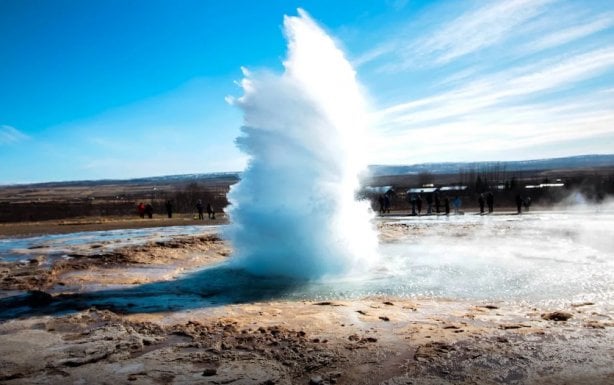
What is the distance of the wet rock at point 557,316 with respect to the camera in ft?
22.4

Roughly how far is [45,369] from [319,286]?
5608 millimetres

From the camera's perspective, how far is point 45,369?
5.35 m

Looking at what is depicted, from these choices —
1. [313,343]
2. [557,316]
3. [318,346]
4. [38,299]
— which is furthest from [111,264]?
[557,316]

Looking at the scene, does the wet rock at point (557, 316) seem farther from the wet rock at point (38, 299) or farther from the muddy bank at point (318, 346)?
the wet rock at point (38, 299)

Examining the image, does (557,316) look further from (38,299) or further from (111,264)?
(111,264)

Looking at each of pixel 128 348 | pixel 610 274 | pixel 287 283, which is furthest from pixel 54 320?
pixel 610 274

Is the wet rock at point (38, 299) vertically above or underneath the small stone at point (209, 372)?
above

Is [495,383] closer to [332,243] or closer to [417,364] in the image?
[417,364]

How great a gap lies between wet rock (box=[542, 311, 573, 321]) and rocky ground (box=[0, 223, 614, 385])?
1 cm

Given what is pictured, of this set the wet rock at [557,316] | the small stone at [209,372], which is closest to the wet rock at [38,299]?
the small stone at [209,372]

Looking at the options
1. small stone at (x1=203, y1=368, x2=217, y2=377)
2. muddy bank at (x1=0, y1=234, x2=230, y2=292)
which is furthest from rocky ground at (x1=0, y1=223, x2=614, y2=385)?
muddy bank at (x1=0, y1=234, x2=230, y2=292)

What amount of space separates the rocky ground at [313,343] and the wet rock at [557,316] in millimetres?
13

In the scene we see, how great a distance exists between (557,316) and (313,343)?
3587 mm

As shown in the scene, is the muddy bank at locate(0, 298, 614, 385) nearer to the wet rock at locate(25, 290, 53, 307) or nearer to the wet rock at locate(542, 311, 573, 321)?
the wet rock at locate(542, 311, 573, 321)
